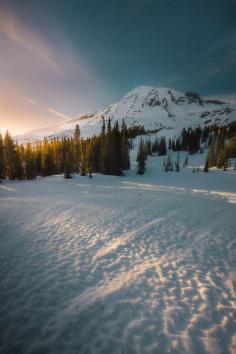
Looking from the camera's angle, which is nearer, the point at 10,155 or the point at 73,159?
the point at 10,155

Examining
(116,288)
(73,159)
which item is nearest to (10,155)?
(73,159)

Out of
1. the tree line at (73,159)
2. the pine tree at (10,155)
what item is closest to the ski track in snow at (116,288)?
the tree line at (73,159)

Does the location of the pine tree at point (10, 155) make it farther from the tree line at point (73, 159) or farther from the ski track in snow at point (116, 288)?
the ski track in snow at point (116, 288)

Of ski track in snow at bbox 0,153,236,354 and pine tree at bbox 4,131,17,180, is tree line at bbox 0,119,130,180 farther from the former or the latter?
ski track in snow at bbox 0,153,236,354

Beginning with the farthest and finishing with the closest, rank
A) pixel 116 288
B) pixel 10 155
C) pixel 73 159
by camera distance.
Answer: pixel 73 159, pixel 10 155, pixel 116 288

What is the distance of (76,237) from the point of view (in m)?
9.33

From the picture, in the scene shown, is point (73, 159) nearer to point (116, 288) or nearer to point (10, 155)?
point (10, 155)

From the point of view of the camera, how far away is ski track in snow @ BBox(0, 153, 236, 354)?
3859 mm

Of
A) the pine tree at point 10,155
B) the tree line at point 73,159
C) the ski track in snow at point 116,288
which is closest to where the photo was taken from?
the ski track in snow at point 116,288

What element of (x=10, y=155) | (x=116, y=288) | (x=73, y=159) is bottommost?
(x=116, y=288)

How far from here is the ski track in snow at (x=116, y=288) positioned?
386 centimetres

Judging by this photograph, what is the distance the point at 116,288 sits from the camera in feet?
18.0

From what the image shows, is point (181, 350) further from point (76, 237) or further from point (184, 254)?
point (76, 237)

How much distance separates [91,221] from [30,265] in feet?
18.6
